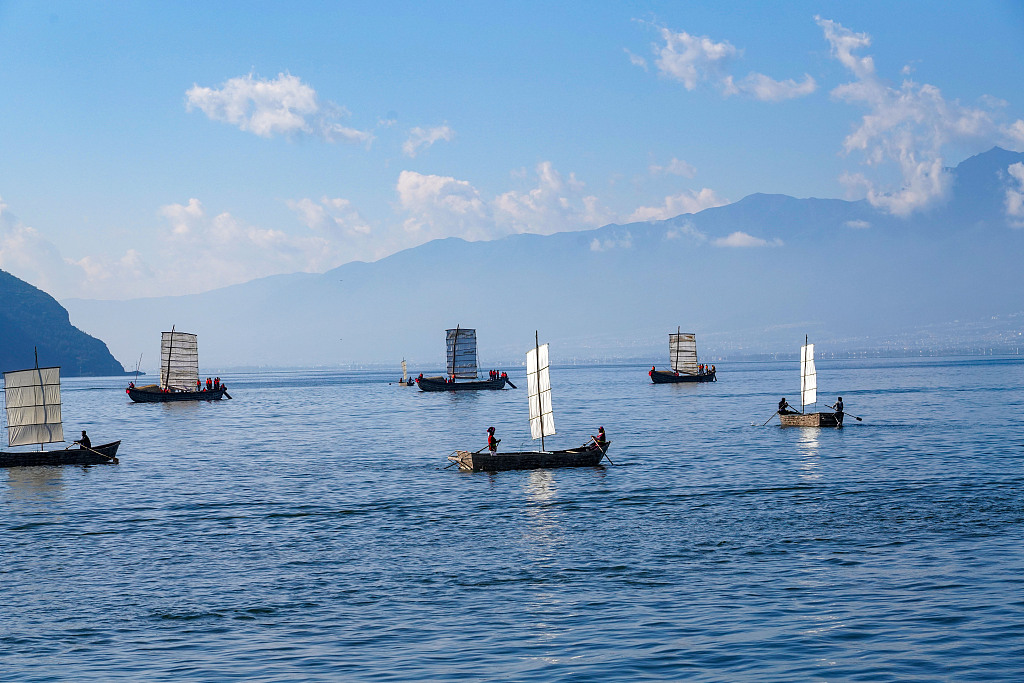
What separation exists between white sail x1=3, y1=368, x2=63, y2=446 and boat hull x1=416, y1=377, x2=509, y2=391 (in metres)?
103

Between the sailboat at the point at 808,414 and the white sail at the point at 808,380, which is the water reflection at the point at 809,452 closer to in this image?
the sailboat at the point at 808,414

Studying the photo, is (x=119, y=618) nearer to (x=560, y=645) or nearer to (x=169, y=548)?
(x=169, y=548)

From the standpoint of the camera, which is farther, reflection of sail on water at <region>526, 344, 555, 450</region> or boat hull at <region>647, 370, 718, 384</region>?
boat hull at <region>647, 370, 718, 384</region>

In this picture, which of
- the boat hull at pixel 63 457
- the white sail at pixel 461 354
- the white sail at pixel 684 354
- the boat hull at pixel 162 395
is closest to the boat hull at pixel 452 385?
the white sail at pixel 461 354

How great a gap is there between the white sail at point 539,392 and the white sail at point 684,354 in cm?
11998

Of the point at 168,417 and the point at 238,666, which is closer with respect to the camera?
the point at 238,666

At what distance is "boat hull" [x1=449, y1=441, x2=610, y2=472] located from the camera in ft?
159

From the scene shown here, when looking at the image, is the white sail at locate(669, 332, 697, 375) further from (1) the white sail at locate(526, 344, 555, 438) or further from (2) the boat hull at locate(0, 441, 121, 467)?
(2) the boat hull at locate(0, 441, 121, 467)

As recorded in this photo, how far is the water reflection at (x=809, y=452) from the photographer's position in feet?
150

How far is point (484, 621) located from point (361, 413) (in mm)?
91078

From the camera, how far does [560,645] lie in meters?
19.0

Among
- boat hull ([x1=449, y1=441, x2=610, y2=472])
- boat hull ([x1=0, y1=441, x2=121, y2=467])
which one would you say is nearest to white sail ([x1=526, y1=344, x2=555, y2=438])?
boat hull ([x1=449, y1=441, x2=610, y2=472])

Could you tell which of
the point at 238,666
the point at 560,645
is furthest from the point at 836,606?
the point at 238,666

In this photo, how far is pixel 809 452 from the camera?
186 ft
